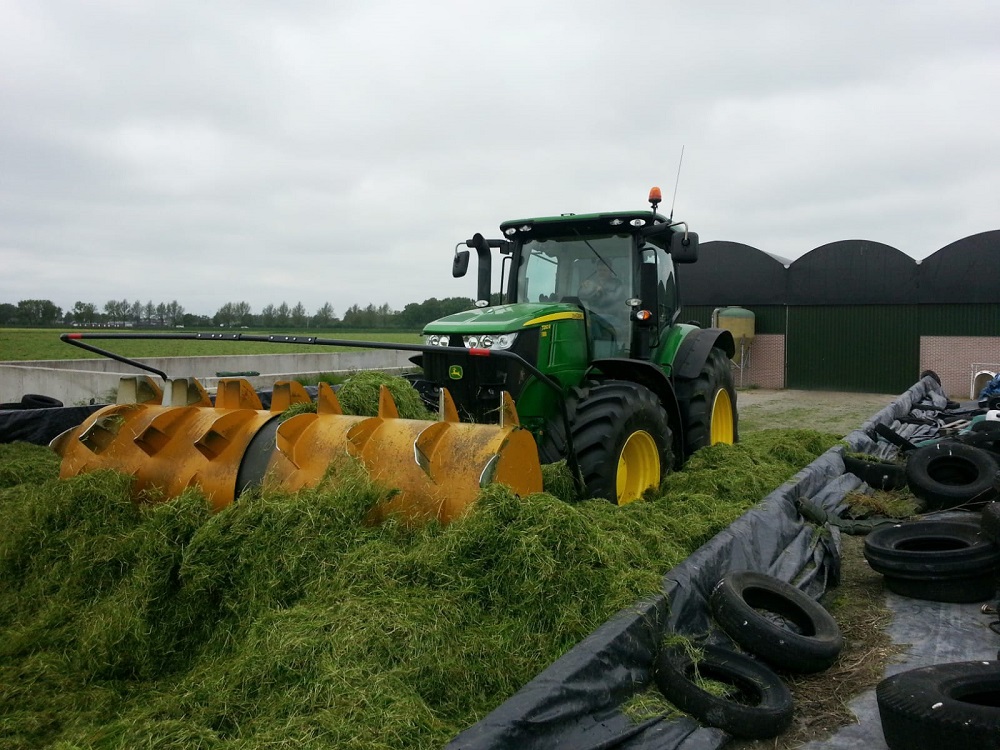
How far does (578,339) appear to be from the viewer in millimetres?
6352

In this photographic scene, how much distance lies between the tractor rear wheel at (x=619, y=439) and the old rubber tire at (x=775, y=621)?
1337mm

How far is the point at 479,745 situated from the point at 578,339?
4.32 metres

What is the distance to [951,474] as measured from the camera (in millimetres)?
6660

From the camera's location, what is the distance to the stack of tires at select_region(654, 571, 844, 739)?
3090 mm

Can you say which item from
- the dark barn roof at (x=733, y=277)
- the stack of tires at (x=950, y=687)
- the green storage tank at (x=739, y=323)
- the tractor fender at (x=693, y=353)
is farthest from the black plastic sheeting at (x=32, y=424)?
the green storage tank at (x=739, y=323)

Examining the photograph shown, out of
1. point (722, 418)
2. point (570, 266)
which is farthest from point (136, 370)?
Answer: point (722, 418)

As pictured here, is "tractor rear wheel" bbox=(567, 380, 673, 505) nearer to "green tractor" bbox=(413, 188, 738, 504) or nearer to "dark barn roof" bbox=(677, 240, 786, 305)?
"green tractor" bbox=(413, 188, 738, 504)

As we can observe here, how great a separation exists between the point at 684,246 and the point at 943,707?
173 inches

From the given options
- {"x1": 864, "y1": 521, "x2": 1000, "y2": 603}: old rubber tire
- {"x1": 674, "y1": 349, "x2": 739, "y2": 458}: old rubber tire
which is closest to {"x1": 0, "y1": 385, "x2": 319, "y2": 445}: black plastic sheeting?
{"x1": 674, "y1": 349, "x2": 739, "y2": 458}: old rubber tire

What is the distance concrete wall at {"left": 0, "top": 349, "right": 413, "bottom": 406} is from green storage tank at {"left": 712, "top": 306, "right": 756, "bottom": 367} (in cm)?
897

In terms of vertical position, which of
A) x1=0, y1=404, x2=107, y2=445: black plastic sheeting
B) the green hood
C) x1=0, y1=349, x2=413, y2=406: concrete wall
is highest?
the green hood

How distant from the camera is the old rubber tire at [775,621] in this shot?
141 inches

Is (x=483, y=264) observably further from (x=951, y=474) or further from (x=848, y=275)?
(x=848, y=275)

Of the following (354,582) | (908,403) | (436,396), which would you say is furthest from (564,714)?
(908,403)
